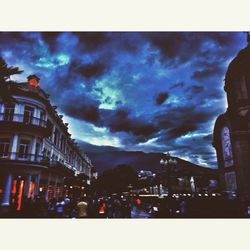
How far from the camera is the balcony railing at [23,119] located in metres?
16.3

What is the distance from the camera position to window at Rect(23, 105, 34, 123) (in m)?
17.3

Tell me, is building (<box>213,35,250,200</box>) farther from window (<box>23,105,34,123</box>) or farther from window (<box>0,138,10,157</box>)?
window (<box>0,138,10,157</box>)

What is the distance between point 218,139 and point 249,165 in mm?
4263

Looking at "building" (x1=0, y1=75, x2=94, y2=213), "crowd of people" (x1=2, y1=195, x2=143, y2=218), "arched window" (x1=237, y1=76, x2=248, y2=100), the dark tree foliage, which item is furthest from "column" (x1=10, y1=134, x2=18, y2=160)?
the dark tree foliage

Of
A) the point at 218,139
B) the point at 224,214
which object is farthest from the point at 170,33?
the point at 218,139

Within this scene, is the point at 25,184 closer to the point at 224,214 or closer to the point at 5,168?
the point at 5,168

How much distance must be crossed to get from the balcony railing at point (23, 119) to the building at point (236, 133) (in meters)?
14.3

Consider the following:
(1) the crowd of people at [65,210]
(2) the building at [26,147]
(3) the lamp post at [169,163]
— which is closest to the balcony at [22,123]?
(2) the building at [26,147]

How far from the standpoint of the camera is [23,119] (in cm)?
1700

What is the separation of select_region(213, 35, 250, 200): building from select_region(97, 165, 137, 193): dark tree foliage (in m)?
21.9

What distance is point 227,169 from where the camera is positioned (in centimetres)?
1853

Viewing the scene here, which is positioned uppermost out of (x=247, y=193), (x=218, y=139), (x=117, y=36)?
(x=117, y=36)

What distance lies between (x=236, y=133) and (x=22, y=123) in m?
15.4

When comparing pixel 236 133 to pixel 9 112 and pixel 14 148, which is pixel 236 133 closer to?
pixel 14 148
